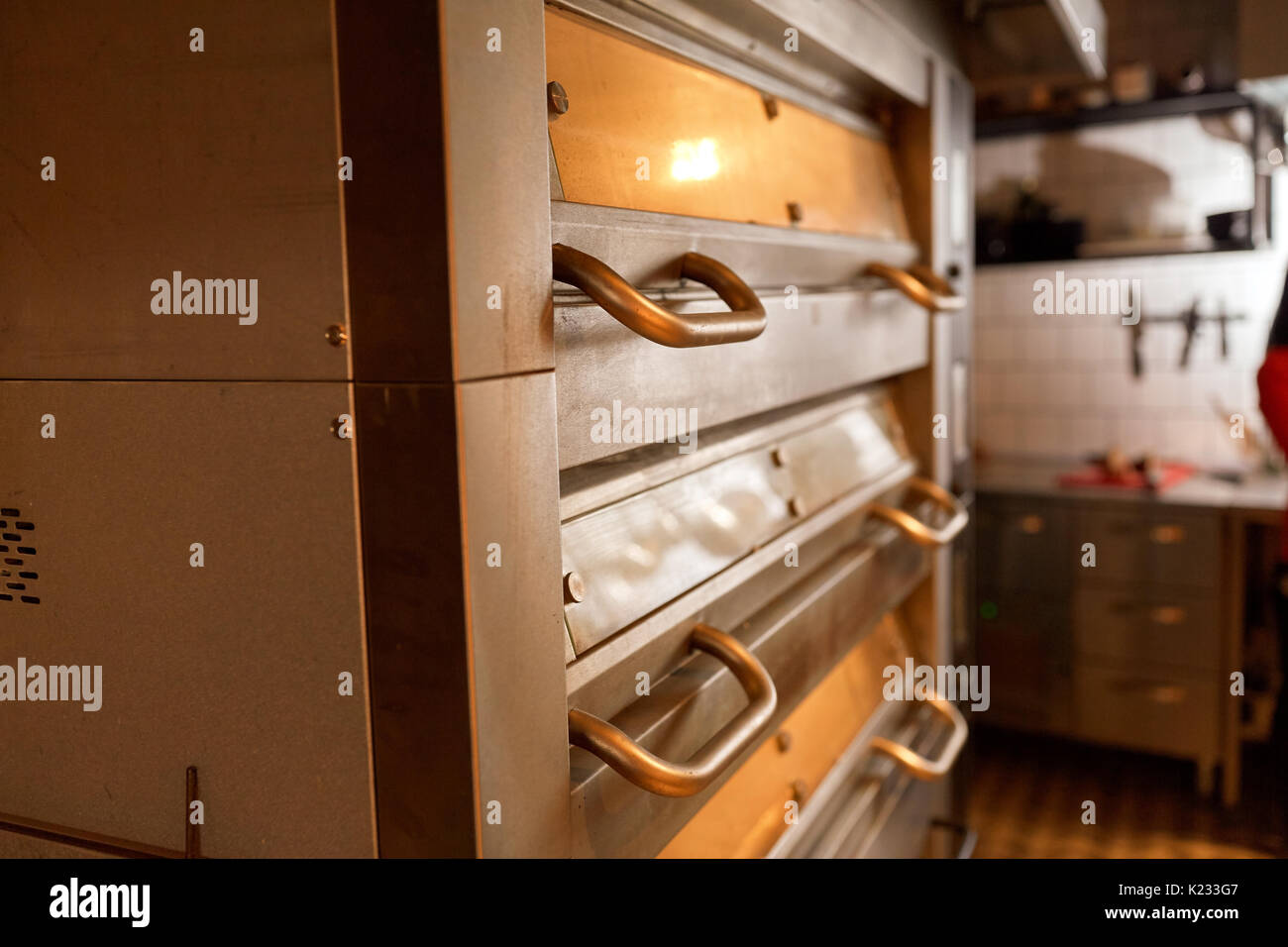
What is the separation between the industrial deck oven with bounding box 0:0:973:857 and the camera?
0.66 m

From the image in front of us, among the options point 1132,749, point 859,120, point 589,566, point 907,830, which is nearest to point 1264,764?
point 1132,749

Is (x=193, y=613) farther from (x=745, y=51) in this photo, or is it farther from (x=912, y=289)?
(x=912, y=289)

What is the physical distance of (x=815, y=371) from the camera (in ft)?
4.38

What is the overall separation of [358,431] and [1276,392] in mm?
2476

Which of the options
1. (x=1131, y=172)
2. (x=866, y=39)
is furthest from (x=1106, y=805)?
(x=866, y=39)

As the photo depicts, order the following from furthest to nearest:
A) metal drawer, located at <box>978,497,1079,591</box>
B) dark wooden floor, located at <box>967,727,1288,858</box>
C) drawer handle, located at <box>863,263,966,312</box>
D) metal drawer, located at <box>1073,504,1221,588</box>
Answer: metal drawer, located at <box>978,497,1079,591</box> → metal drawer, located at <box>1073,504,1221,588</box> → dark wooden floor, located at <box>967,727,1288,858</box> → drawer handle, located at <box>863,263,966,312</box>

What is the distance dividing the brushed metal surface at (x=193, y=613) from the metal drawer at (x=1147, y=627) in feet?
9.47

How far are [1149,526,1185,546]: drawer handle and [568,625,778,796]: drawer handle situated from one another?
2.48 meters

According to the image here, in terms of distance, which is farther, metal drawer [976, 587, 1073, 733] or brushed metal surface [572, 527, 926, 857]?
metal drawer [976, 587, 1073, 733]

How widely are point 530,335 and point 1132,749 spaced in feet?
10.5

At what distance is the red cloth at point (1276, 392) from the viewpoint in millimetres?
2496

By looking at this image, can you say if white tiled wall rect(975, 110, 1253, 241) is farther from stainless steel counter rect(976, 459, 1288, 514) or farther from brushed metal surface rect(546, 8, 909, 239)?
A: brushed metal surface rect(546, 8, 909, 239)

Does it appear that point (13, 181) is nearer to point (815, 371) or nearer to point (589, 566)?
point (589, 566)

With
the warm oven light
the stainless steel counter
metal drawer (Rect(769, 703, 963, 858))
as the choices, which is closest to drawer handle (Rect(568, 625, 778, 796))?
metal drawer (Rect(769, 703, 963, 858))
